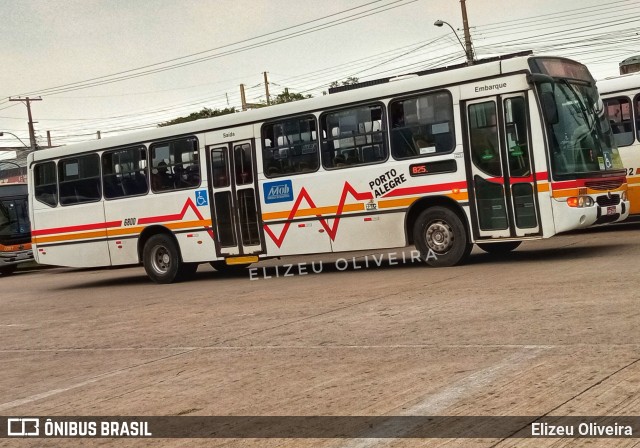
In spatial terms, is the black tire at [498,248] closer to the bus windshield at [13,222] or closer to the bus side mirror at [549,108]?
the bus side mirror at [549,108]

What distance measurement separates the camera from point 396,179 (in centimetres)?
1627

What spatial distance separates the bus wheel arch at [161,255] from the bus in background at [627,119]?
9570mm

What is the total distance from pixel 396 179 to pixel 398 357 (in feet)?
28.1

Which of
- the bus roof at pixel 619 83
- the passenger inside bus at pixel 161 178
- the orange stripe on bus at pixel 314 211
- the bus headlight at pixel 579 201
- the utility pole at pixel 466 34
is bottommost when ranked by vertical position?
the bus headlight at pixel 579 201

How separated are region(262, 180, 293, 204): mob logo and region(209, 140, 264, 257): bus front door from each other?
33cm

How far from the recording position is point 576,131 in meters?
15.3

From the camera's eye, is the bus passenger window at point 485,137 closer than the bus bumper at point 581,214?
No

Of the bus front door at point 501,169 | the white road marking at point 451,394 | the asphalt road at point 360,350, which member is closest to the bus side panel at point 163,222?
the asphalt road at point 360,350

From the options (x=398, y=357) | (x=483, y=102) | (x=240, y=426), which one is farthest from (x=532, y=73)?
(x=240, y=426)

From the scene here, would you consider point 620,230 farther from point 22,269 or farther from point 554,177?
point 22,269

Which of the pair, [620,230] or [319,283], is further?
[620,230]

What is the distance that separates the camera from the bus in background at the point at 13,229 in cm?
3325

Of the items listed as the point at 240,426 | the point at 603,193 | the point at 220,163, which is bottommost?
the point at 240,426

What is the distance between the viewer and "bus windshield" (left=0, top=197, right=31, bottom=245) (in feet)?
111
